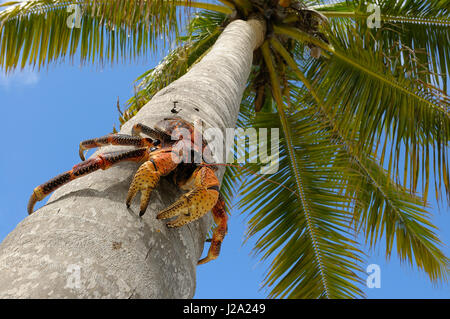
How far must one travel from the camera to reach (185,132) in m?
1.46

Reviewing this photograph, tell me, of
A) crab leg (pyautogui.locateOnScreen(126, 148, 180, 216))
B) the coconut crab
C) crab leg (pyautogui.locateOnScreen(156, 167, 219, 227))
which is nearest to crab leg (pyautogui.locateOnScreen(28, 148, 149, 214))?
the coconut crab

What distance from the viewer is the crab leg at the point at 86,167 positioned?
1.24 m

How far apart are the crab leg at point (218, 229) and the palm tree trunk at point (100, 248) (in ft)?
0.19

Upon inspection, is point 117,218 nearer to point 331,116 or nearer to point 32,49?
point 331,116

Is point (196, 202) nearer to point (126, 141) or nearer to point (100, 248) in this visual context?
point (100, 248)

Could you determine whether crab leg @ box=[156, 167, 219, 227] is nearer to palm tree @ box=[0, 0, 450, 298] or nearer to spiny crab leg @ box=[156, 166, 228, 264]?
spiny crab leg @ box=[156, 166, 228, 264]

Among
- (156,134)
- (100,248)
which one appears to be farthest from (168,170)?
(100,248)

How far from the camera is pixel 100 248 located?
0.97 metres

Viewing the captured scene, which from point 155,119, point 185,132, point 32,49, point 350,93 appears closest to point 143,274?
point 185,132

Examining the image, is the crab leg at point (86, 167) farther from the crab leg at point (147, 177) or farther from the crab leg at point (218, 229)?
the crab leg at point (218, 229)

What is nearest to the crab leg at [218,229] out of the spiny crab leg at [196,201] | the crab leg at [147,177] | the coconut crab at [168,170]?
the coconut crab at [168,170]

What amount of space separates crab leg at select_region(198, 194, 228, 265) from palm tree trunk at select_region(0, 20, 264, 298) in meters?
0.06
